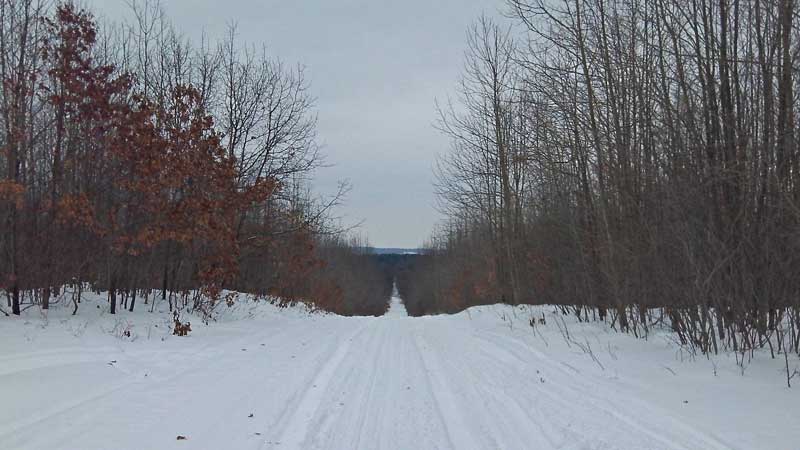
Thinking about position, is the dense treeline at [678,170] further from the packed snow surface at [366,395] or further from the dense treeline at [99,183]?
the dense treeline at [99,183]

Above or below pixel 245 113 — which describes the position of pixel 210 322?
below

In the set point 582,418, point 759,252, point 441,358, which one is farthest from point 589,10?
point 582,418

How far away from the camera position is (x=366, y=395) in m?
7.22

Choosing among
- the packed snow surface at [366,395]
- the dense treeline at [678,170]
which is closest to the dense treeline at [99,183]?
the packed snow surface at [366,395]

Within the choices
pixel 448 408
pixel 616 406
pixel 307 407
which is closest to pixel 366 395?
pixel 307 407

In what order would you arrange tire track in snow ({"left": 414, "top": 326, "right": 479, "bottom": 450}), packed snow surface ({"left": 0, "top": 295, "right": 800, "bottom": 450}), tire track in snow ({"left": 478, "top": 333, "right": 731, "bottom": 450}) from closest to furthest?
1. tire track in snow ({"left": 478, "top": 333, "right": 731, "bottom": 450})
2. packed snow surface ({"left": 0, "top": 295, "right": 800, "bottom": 450})
3. tire track in snow ({"left": 414, "top": 326, "right": 479, "bottom": 450})

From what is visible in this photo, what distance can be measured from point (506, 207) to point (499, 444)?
20035 mm

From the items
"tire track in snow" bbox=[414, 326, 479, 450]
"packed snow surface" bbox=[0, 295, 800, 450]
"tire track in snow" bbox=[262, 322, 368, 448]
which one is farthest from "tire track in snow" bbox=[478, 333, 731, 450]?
"tire track in snow" bbox=[262, 322, 368, 448]

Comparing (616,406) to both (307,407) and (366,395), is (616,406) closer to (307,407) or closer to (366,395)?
(366,395)

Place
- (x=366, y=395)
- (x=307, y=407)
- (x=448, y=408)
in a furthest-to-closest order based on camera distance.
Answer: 1. (x=366, y=395)
2. (x=448, y=408)
3. (x=307, y=407)

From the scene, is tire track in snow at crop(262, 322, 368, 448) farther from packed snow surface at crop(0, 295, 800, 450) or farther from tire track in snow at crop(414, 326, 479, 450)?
tire track in snow at crop(414, 326, 479, 450)

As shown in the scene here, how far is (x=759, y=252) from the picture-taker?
7.84 metres

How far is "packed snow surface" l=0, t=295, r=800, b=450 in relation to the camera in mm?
5125

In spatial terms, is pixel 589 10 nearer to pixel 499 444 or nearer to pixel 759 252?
pixel 759 252
